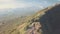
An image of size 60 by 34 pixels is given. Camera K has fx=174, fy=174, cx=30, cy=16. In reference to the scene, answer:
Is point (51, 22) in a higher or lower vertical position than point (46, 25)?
higher

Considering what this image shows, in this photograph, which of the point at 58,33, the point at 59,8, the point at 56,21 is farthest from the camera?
the point at 59,8

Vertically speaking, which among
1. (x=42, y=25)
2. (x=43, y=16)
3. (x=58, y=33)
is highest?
(x=43, y=16)

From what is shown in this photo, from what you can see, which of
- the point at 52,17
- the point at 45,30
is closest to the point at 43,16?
the point at 52,17

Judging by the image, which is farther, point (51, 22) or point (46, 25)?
point (51, 22)

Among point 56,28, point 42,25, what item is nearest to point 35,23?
point 42,25

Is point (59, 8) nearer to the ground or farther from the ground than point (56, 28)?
farther from the ground

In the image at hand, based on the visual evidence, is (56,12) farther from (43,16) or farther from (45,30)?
(45,30)

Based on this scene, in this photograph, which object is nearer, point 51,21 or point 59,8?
point 51,21

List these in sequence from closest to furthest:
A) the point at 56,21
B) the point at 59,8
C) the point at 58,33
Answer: the point at 58,33
the point at 56,21
the point at 59,8
